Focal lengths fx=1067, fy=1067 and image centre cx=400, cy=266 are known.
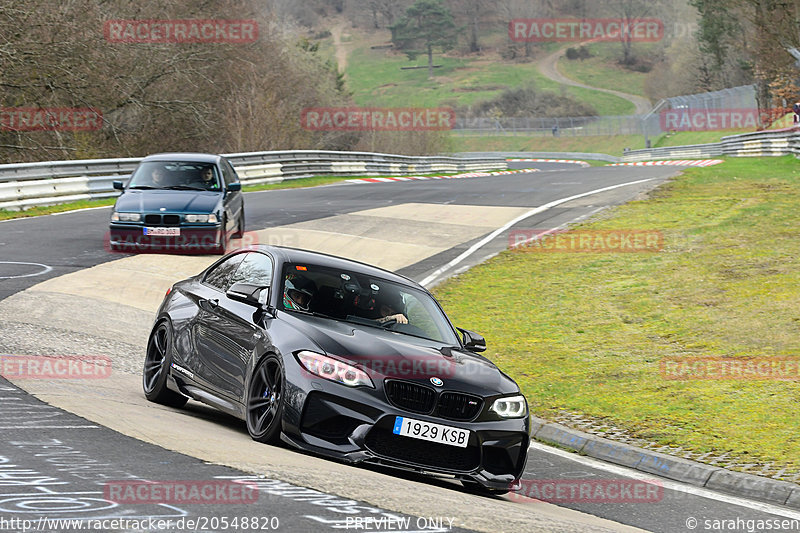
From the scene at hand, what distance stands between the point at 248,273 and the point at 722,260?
12.1 metres

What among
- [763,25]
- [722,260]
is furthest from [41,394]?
[763,25]

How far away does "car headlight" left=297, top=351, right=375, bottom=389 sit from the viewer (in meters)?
7.36

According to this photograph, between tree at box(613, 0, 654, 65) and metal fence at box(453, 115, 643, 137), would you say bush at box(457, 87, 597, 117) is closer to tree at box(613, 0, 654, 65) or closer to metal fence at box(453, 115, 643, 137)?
metal fence at box(453, 115, 643, 137)

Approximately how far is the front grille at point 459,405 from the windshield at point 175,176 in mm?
12499

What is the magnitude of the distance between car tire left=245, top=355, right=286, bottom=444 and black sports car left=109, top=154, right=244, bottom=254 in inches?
425

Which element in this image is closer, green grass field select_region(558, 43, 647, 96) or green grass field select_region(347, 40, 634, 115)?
green grass field select_region(347, 40, 634, 115)

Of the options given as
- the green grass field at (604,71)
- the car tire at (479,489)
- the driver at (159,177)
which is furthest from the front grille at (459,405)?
the green grass field at (604,71)

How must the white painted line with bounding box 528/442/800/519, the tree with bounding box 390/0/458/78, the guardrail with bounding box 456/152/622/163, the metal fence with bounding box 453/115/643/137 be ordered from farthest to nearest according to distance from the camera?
the tree with bounding box 390/0/458/78 → the metal fence with bounding box 453/115/643/137 → the guardrail with bounding box 456/152/622/163 → the white painted line with bounding box 528/442/800/519

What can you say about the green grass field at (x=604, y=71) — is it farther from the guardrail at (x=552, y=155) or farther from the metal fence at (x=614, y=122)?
the guardrail at (x=552, y=155)

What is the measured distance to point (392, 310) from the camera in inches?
347

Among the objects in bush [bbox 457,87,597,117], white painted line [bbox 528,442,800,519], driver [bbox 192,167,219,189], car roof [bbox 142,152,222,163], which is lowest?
white painted line [bbox 528,442,800,519]

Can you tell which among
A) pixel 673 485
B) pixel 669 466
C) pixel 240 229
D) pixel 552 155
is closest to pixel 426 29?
pixel 552 155

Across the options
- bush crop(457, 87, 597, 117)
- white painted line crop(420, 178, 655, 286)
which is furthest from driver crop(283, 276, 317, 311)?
bush crop(457, 87, 597, 117)

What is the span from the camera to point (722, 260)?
19000 millimetres
